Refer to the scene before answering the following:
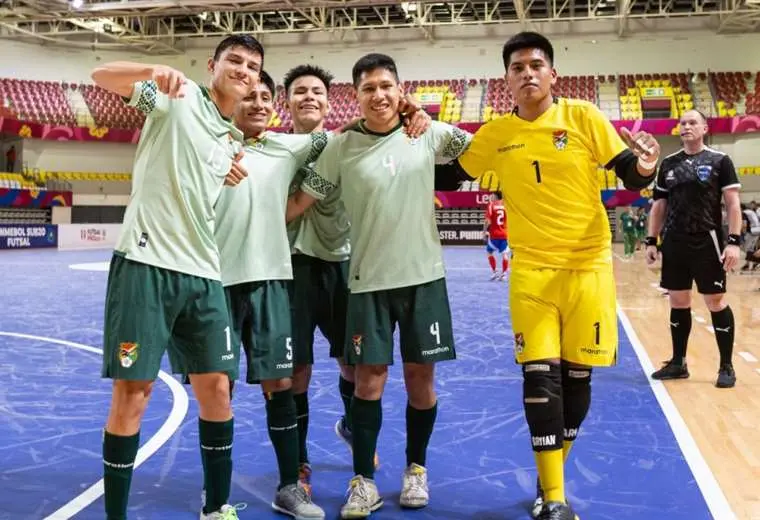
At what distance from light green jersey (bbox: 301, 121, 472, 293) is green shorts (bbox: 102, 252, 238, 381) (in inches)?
29.5

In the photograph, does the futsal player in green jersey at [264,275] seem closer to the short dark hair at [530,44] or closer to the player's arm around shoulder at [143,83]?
the player's arm around shoulder at [143,83]

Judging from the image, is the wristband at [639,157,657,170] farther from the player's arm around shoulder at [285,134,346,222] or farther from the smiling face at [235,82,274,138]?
the smiling face at [235,82,274,138]

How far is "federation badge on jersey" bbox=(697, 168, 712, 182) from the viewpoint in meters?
5.44

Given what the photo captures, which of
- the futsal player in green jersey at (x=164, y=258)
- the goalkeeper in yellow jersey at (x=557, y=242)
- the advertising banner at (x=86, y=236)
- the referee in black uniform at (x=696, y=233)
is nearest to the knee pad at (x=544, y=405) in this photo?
the goalkeeper in yellow jersey at (x=557, y=242)

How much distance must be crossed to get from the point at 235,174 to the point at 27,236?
24920 mm

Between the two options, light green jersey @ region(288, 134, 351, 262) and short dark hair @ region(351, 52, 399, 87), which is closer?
short dark hair @ region(351, 52, 399, 87)

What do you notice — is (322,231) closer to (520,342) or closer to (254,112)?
(254,112)

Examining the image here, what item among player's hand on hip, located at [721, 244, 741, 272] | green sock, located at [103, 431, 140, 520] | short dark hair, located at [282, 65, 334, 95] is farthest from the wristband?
player's hand on hip, located at [721, 244, 741, 272]

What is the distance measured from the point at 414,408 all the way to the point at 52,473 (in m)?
1.76


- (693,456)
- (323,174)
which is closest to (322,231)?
(323,174)

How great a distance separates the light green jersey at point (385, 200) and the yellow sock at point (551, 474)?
0.90 meters

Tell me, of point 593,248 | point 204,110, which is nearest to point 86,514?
point 204,110

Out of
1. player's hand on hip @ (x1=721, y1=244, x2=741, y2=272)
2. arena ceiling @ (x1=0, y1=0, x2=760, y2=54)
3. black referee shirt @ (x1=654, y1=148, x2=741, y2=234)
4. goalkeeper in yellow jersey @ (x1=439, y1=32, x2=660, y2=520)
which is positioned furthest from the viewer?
arena ceiling @ (x1=0, y1=0, x2=760, y2=54)

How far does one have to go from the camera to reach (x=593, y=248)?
3.14 m
